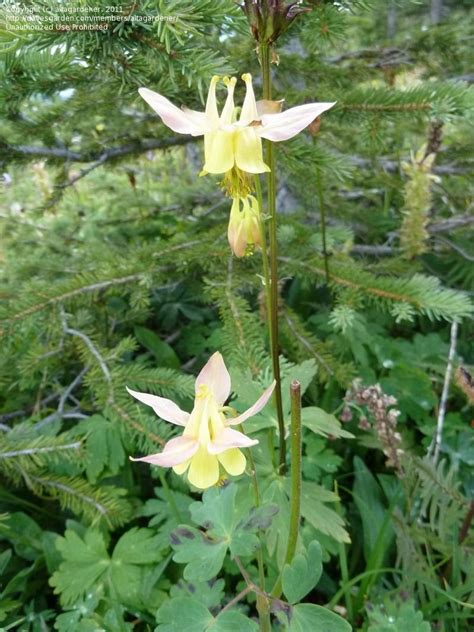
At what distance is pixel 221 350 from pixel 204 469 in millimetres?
905

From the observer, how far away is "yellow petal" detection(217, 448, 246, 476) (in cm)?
69

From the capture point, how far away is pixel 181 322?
2.10 metres

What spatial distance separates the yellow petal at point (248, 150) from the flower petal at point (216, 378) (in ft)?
0.91

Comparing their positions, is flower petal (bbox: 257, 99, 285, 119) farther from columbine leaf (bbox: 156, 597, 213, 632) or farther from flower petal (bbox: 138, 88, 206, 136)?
columbine leaf (bbox: 156, 597, 213, 632)

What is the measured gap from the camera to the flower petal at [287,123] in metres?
0.70

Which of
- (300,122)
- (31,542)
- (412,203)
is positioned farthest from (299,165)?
(31,542)

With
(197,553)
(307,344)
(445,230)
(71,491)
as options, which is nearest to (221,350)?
(307,344)

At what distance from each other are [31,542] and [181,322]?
3.35 feet

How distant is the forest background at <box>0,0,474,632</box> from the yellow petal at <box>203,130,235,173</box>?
296mm

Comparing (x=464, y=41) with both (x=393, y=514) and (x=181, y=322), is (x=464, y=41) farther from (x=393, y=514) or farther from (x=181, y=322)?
(x=393, y=514)

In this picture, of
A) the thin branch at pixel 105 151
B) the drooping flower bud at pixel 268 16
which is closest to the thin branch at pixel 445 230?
the thin branch at pixel 105 151

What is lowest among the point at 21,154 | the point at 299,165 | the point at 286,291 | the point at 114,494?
the point at 114,494

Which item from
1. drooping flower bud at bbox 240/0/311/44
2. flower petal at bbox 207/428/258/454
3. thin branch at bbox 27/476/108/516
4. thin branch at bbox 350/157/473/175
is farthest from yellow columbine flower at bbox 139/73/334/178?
thin branch at bbox 350/157/473/175

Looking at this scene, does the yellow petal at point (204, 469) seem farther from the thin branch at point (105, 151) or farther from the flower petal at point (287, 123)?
Answer: the thin branch at point (105, 151)
